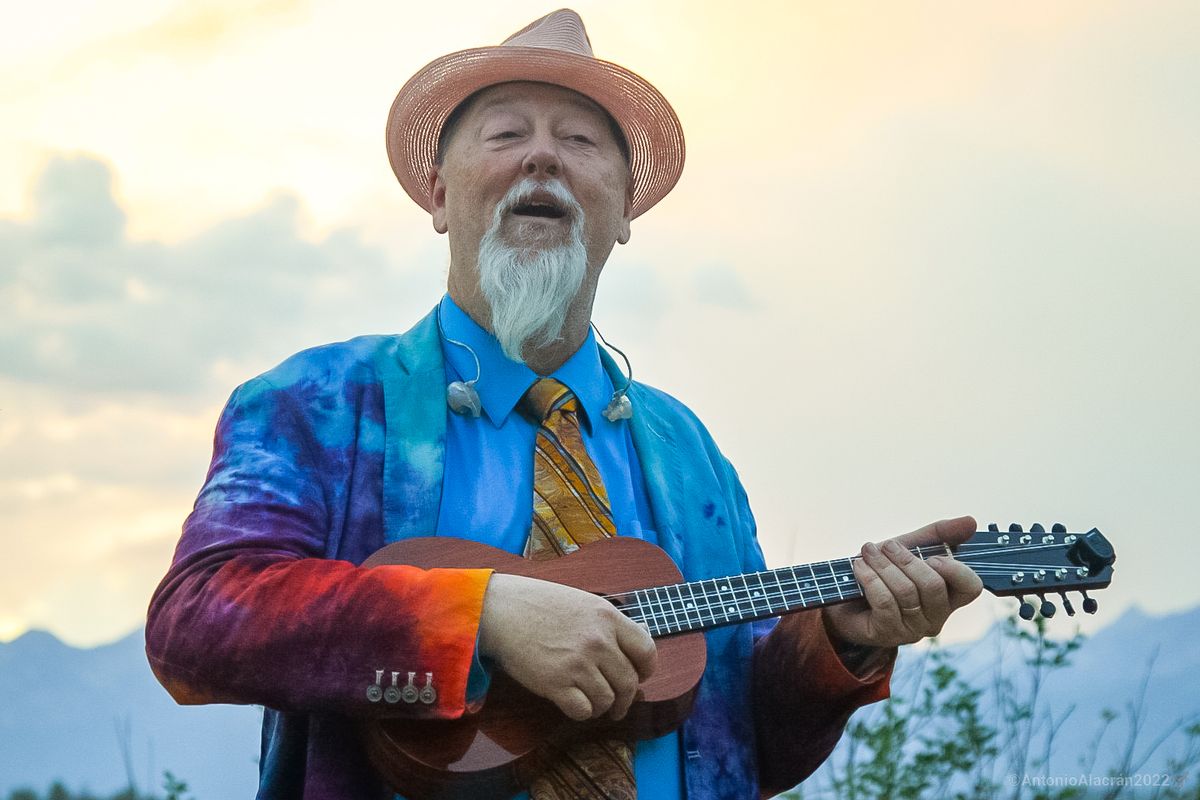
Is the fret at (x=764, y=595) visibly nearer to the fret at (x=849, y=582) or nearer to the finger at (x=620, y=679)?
the fret at (x=849, y=582)

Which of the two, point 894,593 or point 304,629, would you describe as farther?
point 894,593

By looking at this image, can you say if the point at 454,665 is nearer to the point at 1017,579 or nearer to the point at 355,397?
the point at 355,397

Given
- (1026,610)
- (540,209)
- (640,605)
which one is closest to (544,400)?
(540,209)

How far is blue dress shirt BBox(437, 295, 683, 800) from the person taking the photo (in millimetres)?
2844

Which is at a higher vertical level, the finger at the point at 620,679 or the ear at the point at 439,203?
the ear at the point at 439,203

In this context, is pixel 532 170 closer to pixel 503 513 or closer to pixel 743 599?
pixel 503 513

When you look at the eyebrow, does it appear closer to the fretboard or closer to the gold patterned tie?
the gold patterned tie

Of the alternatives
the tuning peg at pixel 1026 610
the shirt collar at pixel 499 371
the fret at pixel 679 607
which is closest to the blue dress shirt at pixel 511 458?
the shirt collar at pixel 499 371

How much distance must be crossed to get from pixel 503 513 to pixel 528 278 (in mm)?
565

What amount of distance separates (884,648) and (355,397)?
124 centimetres

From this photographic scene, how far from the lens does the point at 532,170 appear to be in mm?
3166

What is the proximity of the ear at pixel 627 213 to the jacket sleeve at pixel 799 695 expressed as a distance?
104cm

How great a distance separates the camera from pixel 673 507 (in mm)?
3111

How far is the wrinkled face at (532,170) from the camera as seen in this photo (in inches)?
125
